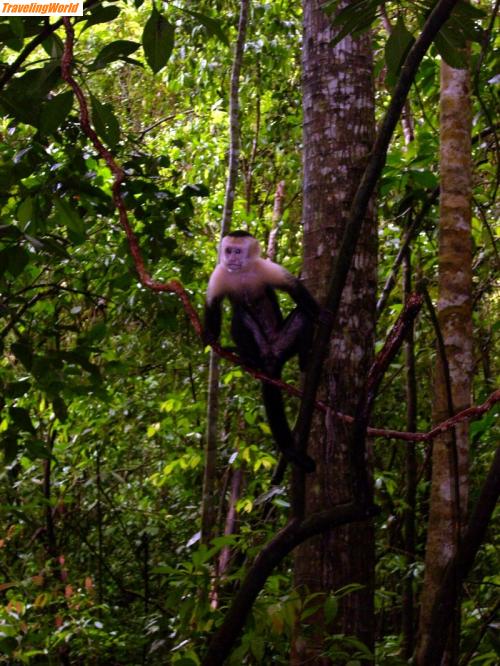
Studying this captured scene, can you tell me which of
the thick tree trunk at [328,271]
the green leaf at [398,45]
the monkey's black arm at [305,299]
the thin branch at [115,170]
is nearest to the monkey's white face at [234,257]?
the monkey's black arm at [305,299]

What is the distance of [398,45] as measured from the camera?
153cm

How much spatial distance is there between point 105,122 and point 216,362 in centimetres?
105

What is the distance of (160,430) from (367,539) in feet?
8.78

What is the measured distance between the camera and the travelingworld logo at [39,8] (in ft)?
6.88

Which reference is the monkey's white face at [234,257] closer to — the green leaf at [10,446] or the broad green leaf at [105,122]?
the broad green leaf at [105,122]

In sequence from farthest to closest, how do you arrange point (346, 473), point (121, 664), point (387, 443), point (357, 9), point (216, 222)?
point (216, 222)
point (387, 443)
point (121, 664)
point (346, 473)
point (357, 9)

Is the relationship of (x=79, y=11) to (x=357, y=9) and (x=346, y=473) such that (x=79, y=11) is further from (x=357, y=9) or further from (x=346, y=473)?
(x=346, y=473)

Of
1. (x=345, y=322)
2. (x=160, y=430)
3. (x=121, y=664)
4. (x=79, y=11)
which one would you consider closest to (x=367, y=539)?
(x=345, y=322)

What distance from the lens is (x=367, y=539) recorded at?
2049 millimetres

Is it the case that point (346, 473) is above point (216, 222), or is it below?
below

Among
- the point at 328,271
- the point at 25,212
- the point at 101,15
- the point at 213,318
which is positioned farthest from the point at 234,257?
the point at 101,15

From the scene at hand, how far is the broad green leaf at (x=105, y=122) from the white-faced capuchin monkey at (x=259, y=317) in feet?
2.15

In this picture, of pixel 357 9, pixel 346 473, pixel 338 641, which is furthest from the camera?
pixel 346 473

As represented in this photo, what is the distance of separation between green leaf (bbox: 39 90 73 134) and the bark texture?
46.1 inches
